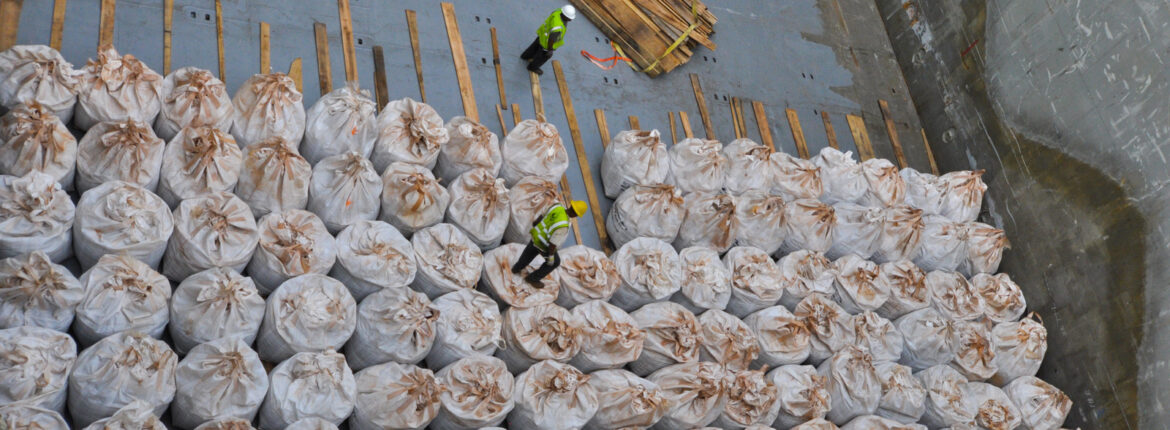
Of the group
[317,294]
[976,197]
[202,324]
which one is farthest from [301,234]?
[976,197]

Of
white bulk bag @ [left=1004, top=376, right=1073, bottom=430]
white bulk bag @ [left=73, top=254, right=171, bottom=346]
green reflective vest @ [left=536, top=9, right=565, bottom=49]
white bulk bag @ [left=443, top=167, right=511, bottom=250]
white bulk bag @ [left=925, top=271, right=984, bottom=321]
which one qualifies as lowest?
white bulk bag @ [left=1004, top=376, right=1073, bottom=430]

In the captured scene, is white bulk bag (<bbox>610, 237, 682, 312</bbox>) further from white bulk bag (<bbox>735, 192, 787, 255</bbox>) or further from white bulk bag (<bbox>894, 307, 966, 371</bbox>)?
white bulk bag (<bbox>894, 307, 966, 371</bbox>)

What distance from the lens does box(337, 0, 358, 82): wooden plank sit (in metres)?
6.95

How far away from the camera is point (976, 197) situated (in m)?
8.26

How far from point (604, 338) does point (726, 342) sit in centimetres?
92

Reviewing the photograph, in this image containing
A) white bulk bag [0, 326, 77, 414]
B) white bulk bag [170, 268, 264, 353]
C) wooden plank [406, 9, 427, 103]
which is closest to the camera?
white bulk bag [0, 326, 77, 414]

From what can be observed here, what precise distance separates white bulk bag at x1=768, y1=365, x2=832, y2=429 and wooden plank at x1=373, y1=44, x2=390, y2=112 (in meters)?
3.41

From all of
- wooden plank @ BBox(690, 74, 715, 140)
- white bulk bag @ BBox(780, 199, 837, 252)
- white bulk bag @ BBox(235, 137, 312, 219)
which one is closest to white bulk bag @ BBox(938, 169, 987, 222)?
white bulk bag @ BBox(780, 199, 837, 252)

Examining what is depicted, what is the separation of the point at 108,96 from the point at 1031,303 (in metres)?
7.38

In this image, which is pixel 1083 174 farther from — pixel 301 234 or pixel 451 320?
pixel 301 234

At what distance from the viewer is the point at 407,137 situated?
632 cm

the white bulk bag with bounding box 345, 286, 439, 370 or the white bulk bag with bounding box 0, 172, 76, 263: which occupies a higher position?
the white bulk bag with bounding box 0, 172, 76, 263

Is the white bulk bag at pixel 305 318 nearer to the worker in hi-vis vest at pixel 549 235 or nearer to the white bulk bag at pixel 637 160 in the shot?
the worker in hi-vis vest at pixel 549 235

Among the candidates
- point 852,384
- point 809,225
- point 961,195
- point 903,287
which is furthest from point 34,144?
point 961,195
